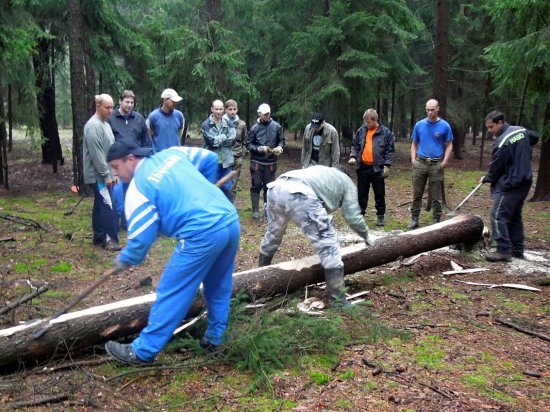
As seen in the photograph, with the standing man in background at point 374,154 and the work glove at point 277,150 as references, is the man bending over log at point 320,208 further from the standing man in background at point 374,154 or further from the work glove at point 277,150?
the work glove at point 277,150

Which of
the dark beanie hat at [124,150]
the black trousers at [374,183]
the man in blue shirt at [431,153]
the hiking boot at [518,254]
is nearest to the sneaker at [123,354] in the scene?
the dark beanie hat at [124,150]

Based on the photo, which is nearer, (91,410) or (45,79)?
(91,410)

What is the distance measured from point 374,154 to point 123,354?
648 centimetres

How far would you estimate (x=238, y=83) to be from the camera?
15.3 meters

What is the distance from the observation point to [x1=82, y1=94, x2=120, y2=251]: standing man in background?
7340 mm

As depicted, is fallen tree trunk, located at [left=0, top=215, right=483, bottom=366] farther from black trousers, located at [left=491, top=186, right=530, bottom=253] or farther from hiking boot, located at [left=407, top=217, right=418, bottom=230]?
hiking boot, located at [left=407, top=217, right=418, bottom=230]

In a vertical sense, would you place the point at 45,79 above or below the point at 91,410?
above

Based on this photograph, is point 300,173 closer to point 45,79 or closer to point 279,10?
point 45,79

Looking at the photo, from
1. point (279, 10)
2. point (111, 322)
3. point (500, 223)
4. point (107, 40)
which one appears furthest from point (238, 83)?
point (111, 322)

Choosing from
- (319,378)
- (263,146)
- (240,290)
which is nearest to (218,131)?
(263,146)

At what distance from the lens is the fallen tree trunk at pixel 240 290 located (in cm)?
399

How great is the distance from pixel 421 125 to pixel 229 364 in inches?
255

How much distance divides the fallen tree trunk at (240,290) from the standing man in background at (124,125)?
3475mm

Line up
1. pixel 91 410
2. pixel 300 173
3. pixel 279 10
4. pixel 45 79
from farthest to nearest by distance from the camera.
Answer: pixel 279 10 → pixel 45 79 → pixel 300 173 → pixel 91 410
